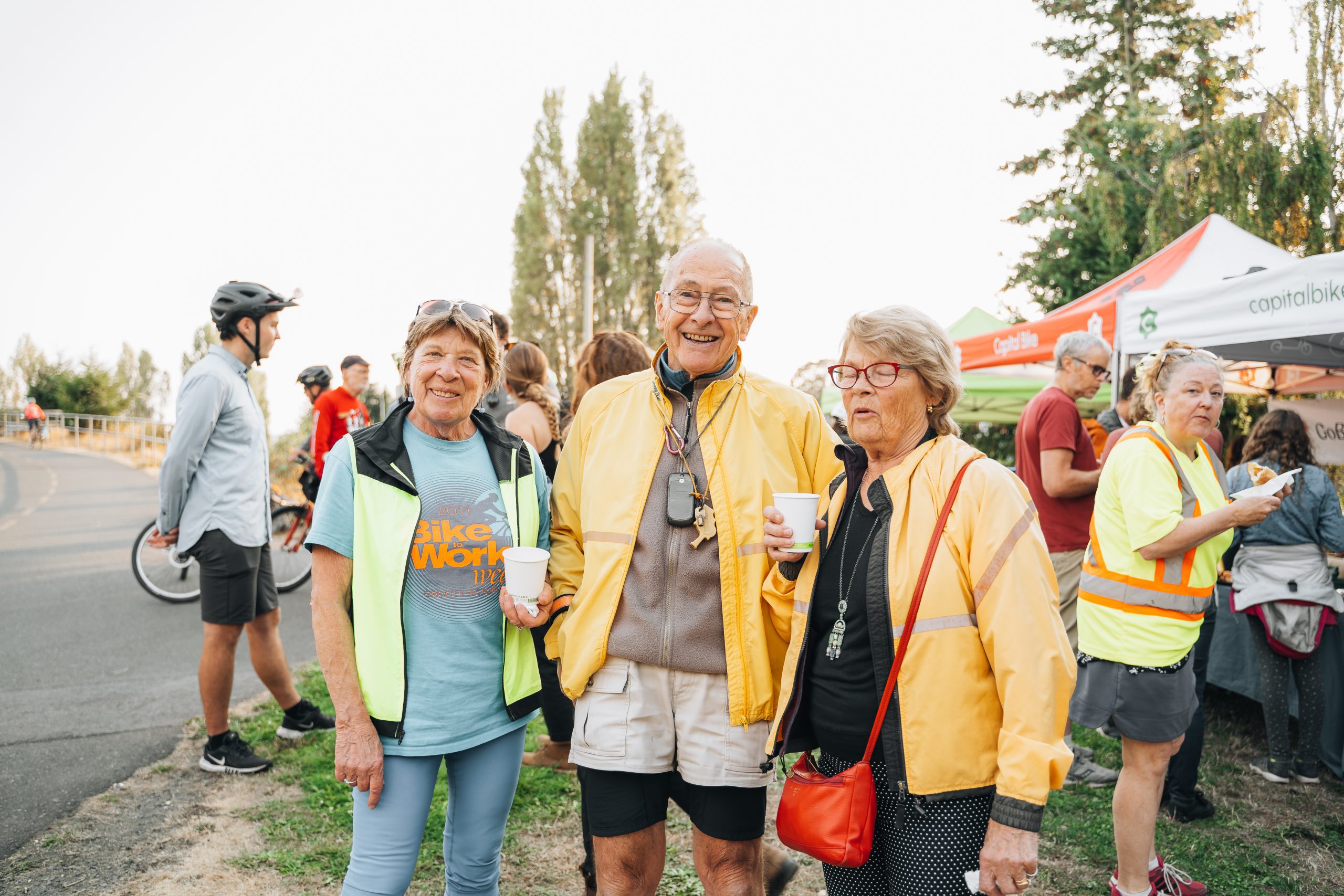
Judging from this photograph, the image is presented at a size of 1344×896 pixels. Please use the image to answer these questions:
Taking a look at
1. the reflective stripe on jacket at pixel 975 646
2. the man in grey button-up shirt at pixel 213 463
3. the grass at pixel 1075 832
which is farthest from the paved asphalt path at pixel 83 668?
the reflective stripe on jacket at pixel 975 646

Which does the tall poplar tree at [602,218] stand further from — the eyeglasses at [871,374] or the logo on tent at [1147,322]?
the eyeglasses at [871,374]

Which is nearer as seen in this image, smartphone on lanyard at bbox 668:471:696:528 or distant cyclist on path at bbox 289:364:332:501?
smartphone on lanyard at bbox 668:471:696:528

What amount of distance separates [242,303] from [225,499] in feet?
3.08

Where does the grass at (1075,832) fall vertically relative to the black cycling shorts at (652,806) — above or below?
below

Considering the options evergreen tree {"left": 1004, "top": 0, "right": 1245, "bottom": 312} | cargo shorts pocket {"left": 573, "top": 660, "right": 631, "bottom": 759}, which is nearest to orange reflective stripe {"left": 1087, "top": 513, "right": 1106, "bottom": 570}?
cargo shorts pocket {"left": 573, "top": 660, "right": 631, "bottom": 759}

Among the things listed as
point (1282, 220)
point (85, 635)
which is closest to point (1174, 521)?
point (85, 635)

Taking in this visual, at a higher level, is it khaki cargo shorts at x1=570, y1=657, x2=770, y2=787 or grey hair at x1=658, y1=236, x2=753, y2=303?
grey hair at x1=658, y1=236, x2=753, y2=303

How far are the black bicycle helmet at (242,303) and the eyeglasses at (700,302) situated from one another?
268 centimetres

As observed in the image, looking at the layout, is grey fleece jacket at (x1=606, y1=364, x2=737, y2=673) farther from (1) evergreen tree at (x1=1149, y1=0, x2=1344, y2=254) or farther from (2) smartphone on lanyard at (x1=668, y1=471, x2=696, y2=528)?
(1) evergreen tree at (x1=1149, y1=0, x2=1344, y2=254)

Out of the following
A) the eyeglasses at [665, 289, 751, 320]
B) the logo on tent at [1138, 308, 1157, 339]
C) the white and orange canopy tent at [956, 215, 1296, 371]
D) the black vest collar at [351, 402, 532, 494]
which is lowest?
the black vest collar at [351, 402, 532, 494]

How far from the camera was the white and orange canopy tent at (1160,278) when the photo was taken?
222 inches

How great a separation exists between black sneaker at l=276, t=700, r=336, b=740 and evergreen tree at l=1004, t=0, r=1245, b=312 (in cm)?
1635

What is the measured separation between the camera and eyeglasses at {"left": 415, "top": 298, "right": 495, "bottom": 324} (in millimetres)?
2117

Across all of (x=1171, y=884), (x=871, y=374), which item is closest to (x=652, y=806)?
(x=871, y=374)
